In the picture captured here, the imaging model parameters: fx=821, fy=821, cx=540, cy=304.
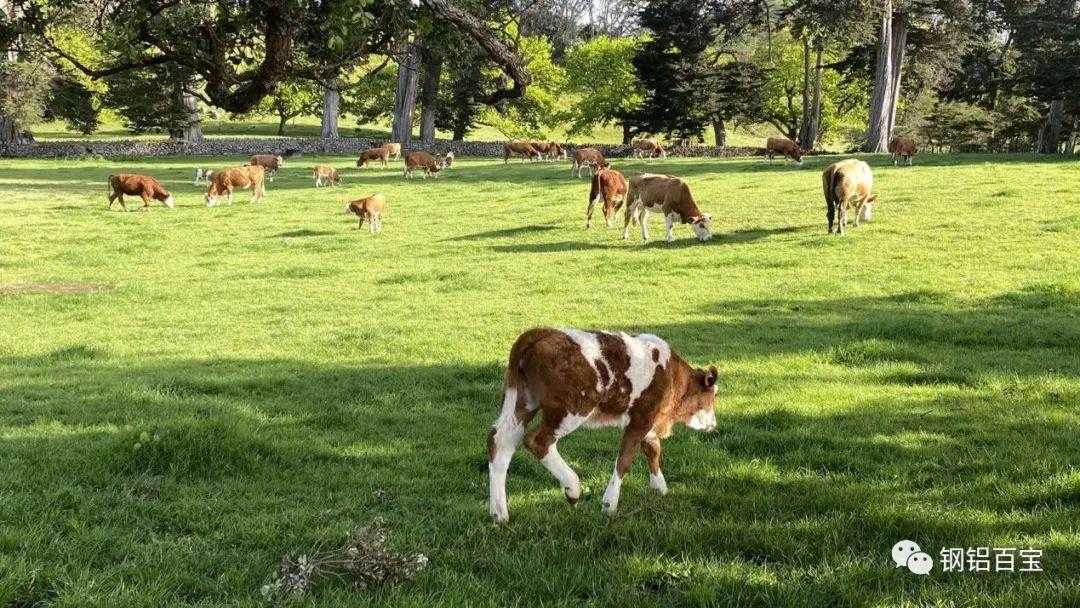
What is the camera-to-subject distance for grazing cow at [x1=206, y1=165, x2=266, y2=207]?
108 ft

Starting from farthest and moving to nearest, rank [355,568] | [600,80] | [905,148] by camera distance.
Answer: [600,80]
[905,148]
[355,568]

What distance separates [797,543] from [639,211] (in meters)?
18.9

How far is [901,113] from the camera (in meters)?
66.0

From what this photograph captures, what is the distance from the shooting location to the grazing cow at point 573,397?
5586mm

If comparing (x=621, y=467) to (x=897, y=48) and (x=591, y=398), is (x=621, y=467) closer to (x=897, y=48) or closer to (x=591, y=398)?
(x=591, y=398)

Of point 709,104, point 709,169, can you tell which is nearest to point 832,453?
point 709,169

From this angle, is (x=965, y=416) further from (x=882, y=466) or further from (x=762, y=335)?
(x=762, y=335)

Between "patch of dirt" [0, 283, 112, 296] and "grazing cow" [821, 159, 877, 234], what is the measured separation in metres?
17.9

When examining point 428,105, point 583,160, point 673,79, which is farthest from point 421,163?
point 673,79

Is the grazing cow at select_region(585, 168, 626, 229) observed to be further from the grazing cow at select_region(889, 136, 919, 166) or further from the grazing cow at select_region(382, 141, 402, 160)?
the grazing cow at select_region(382, 141, 402, 160)

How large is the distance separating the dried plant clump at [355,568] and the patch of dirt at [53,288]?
51.3ft

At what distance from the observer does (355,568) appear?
4.59m

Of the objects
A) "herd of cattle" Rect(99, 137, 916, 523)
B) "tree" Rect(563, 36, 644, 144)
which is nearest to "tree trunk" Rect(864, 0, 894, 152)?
"tree" Rect(563, 36, 644, 144)

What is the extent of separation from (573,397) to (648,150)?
53.7 metres
